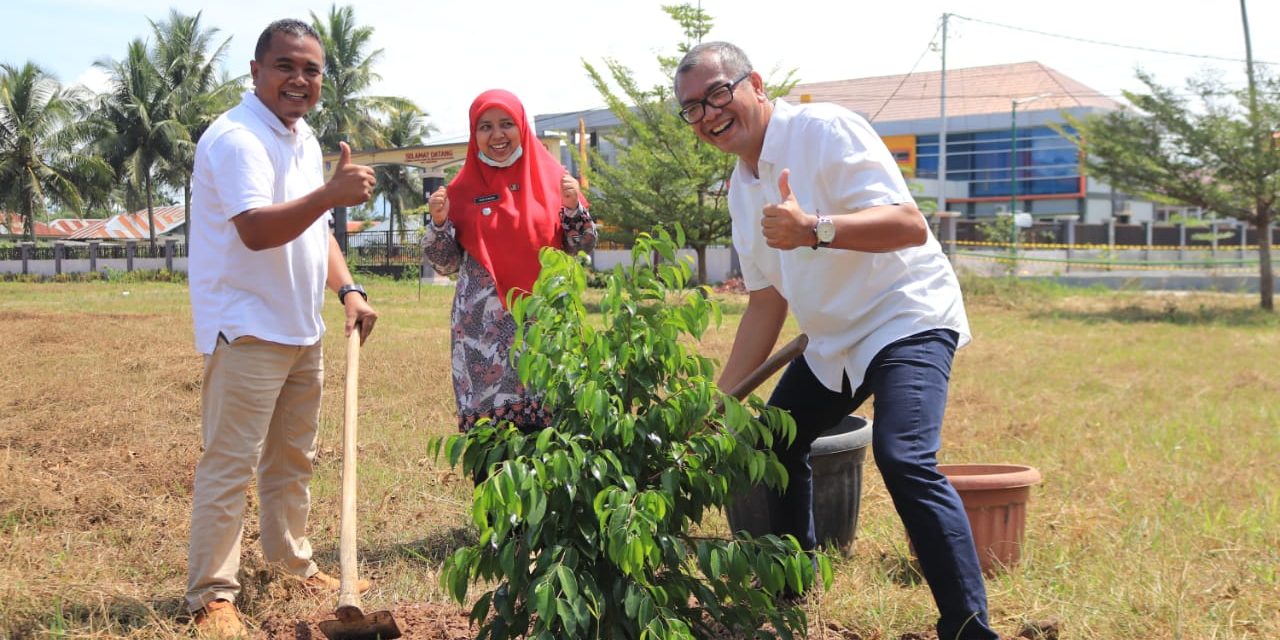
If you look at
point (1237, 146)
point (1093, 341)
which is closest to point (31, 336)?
point (1093, 341)

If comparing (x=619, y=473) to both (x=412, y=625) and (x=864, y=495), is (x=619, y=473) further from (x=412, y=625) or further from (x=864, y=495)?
(x=864, y=495)

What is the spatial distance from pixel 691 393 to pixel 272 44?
67.6 inches

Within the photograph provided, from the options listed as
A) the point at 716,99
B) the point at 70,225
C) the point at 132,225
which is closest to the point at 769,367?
the point at 716,99

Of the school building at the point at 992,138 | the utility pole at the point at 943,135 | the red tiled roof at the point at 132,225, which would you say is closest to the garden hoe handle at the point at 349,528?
the utility pole at the point at 943,135

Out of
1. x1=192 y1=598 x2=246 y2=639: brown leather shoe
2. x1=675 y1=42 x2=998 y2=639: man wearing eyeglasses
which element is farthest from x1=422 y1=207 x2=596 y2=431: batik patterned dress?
x1=192 y1=598 x2=246 y2=639: brown leather shoe

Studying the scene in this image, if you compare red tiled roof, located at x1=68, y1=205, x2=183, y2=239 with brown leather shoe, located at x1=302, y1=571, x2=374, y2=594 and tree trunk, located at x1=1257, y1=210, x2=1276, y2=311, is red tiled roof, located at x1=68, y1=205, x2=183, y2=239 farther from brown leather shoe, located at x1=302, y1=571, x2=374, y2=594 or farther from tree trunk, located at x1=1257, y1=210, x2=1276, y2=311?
brown leather shoe, located at x1=302, y1=571, x2=374, y2=594

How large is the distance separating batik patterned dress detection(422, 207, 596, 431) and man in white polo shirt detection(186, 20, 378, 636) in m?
0.57

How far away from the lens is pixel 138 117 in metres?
40.4

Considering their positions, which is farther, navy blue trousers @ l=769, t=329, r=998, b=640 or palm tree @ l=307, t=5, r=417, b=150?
palm tree @ l=307, t=5, r=417, b=150

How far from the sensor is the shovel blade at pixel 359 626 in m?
2.99

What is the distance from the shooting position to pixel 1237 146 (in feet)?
57.3

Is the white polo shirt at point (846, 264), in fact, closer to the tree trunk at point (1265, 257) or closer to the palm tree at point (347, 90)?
the tree trunk at point (1265, 257)

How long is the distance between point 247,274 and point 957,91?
58.0 metres

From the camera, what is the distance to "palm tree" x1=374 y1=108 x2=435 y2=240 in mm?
47188
